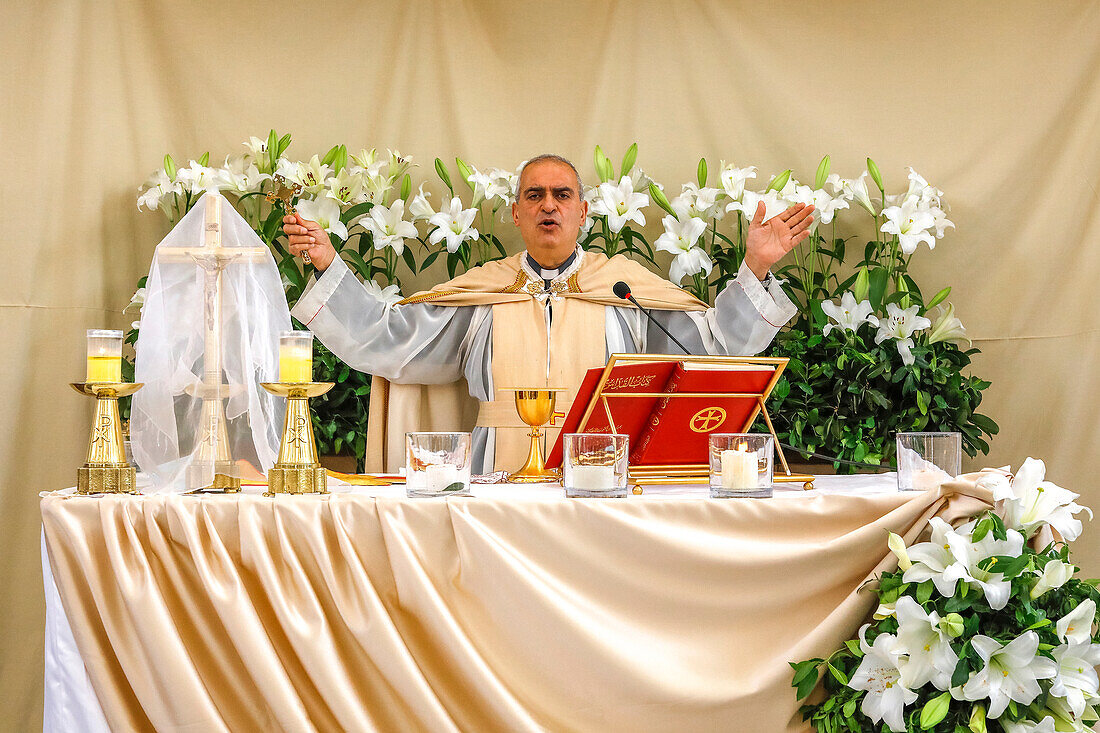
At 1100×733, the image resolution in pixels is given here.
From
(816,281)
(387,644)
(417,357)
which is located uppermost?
(816,281)

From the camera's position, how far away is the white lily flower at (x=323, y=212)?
3656 mm

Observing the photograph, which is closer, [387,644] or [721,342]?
[387,644]

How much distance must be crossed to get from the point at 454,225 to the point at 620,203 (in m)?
0.63

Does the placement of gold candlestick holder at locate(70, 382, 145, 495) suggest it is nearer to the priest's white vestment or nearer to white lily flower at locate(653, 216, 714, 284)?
the priest's white vestment

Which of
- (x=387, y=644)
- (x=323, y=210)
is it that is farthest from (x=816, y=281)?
(x=387, y=644)

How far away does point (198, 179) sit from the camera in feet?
12.0

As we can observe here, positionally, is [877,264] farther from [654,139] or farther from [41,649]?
[41,649]

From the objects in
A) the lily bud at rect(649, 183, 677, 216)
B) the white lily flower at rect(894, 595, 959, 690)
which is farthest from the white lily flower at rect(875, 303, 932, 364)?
the white lily flower at rect(894, 595, 959, 690)

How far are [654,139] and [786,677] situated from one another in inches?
99.1

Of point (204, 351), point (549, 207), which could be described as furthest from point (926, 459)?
point (204, 351)

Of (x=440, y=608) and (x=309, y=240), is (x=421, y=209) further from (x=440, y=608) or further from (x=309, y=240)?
(x=440, y=608)

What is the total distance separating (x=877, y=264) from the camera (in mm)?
3707

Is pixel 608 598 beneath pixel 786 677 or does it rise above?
above

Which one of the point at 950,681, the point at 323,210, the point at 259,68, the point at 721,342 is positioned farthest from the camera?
the point at 259,68
